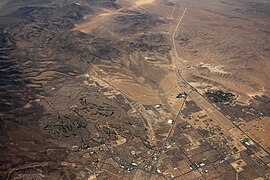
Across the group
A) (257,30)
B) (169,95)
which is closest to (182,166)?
(169,95)

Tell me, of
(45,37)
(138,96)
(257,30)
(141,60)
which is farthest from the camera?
(257,30)

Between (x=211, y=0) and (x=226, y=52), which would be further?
(x=211, y=0)

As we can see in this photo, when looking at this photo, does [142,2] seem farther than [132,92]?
Yes

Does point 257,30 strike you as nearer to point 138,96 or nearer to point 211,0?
point 211,0

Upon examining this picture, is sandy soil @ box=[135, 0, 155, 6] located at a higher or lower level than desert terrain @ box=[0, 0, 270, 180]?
higher

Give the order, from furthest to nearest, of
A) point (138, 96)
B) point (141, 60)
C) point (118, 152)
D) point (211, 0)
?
point (211, 0), point (141, 60), point (138, 96), point (118, 152)

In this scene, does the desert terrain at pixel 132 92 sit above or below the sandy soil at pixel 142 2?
below

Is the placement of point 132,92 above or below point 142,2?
below

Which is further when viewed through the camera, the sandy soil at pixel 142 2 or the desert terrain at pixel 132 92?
the sandy soil at pixel 142 2
